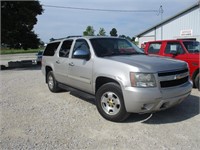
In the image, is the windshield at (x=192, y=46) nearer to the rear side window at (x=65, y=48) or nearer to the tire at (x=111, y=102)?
the rear side window at (x=65, y=48)

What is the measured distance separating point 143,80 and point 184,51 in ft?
15.8

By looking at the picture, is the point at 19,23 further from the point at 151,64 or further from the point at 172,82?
the point at 172,82

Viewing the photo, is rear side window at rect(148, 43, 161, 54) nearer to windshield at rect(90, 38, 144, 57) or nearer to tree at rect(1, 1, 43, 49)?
windshield at rect(90, 38, 144, 57)

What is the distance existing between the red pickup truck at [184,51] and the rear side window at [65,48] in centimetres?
417

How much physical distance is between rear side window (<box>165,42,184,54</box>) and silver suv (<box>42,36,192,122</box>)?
10.4ft

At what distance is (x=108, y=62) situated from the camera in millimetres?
5082

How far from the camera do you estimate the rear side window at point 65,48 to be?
22.3 feet

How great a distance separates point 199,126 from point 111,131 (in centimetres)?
178

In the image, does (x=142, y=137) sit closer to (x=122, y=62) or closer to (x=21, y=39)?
(x=122, y=62)

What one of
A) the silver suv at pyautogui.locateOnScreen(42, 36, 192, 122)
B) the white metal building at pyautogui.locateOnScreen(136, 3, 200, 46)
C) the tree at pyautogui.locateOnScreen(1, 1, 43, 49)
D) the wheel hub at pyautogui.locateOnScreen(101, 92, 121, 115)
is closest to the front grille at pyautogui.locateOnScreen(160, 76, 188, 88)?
the silver suv at pyautogui.locateOnScreen(42, 36, 192, 122)

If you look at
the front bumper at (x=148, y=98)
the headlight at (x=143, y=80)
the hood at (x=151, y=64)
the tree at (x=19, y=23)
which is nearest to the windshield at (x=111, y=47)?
the hood at (x=151, y=64)

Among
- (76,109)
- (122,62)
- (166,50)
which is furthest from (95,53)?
(166,50)

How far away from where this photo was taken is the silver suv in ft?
14.8

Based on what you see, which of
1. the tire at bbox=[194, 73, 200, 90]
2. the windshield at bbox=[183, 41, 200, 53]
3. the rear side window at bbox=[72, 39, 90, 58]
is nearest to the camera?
the rear side window at bbox=[72, 39, 90, 58]
